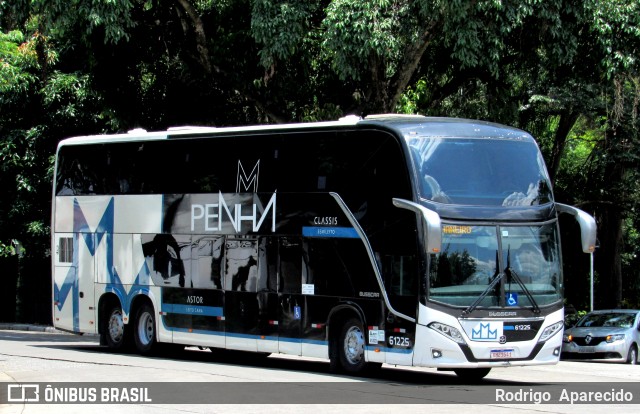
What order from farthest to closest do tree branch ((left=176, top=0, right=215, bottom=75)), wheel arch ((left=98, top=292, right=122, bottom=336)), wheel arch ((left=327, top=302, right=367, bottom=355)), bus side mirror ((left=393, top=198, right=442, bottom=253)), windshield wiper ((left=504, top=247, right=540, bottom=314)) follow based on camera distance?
1. tree branch ((left=176, top=0, right=215, bottom=75))
2. wheel arch ((left=98, top=292, right=122, bottom=336))
3. wheel arch ((left=327, top=302, right=367, bottom=355))
4. windshield wiper ((left=504, top=247, right=540, bottom=314))
5. bus side mirror ((left=393, top=198, right=442, bottom=253))

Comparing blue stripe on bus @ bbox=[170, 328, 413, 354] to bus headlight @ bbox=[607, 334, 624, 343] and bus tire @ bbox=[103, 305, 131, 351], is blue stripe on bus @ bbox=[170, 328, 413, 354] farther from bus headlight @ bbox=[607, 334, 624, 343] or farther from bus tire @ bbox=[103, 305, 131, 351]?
bus headlight @ bbox=[607, 334, 624, 343]

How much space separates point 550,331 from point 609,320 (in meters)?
11.5

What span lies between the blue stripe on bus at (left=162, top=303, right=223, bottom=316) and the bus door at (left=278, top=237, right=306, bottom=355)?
1.77m

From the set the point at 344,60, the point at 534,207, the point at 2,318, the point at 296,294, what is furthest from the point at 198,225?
the point at 2,318

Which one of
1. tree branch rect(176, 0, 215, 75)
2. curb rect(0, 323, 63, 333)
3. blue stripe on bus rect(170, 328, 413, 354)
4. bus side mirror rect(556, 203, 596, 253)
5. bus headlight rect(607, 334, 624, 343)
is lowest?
curb rect(0, 323, 63, 333)

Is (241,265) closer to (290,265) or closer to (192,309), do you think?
(290,265)

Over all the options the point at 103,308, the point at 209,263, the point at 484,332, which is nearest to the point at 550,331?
the point at 484,332

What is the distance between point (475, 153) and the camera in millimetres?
16844

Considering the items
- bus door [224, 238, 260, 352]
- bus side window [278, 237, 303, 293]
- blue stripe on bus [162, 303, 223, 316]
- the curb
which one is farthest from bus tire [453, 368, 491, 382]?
the curb

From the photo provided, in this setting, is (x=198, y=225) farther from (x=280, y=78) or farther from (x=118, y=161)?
(x=280, y=78)

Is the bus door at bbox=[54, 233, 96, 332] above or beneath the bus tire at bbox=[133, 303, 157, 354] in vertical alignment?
above

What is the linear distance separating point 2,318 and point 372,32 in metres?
24.0

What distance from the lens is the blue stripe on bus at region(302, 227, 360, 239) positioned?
17.5 metres

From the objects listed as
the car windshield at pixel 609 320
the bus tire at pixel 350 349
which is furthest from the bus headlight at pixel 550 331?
the car windshield at pixel 609 320
